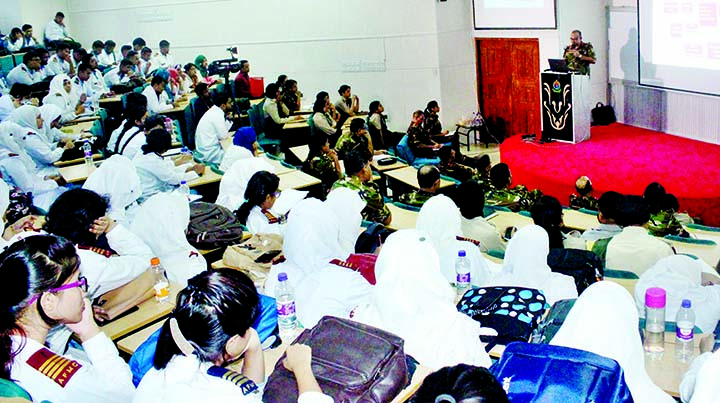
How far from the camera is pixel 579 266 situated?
376cm

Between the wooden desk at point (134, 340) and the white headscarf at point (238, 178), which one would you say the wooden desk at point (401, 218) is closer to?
the white headscarf at point (238, 178)

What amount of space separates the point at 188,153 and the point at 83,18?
10182 millimetres

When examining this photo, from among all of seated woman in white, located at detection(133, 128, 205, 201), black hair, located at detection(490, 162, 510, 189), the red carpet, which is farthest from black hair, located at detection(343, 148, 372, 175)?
the red carpet

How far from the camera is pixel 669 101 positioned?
936 centimetres

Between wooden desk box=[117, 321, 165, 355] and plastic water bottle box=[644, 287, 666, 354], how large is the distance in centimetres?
225

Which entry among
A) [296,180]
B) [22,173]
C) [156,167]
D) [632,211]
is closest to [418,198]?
[296,180]

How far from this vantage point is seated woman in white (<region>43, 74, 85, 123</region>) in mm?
8906

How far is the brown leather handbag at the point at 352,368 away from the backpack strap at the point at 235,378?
0.39ft

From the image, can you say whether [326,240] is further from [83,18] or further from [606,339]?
[83,18]

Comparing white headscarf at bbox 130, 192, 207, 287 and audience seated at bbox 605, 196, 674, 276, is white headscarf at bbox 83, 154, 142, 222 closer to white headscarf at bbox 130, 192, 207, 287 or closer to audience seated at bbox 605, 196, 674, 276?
white headscarf at bbox 130, 192, 207, 287

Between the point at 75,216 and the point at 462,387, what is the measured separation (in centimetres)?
248

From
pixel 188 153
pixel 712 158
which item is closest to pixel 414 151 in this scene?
pixel 188 153

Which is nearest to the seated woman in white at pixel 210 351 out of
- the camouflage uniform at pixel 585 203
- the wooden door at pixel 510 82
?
the camouflage uniform at pixel 585 203

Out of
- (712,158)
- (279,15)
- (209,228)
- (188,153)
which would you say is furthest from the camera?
(279,15)
